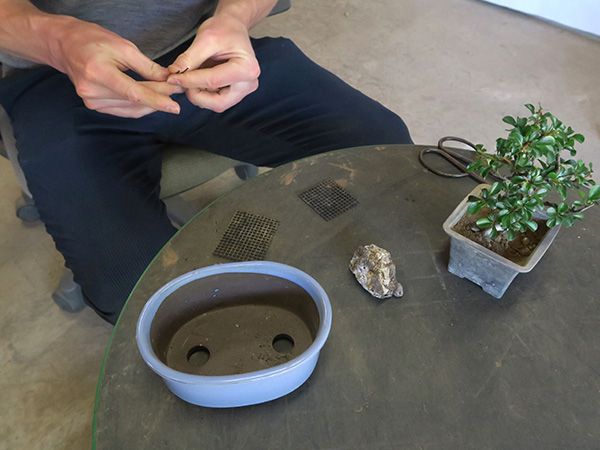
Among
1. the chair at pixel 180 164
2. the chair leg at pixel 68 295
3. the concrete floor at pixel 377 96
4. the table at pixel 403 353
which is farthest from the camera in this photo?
the chair leg at pixel 68 295

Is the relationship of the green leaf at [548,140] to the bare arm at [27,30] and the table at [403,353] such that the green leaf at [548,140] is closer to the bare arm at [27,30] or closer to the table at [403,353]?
the table at [403,353]

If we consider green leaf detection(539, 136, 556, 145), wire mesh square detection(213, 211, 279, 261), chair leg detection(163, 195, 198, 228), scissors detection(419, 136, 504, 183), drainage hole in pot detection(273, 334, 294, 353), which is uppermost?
green leaf detection(539, 136, 556, 145)

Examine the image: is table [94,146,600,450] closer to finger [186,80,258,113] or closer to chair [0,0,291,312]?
finger [186,80,258,113]

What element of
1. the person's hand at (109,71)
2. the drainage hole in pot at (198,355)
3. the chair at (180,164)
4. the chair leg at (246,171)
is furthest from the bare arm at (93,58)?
the chair leg at (246,171)

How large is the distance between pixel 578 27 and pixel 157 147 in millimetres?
1764

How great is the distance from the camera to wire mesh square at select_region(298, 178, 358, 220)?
0.69m

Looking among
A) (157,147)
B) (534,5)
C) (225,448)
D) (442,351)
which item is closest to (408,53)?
(534,5)

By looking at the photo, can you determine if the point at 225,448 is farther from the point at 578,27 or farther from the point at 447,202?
the point at 578,27

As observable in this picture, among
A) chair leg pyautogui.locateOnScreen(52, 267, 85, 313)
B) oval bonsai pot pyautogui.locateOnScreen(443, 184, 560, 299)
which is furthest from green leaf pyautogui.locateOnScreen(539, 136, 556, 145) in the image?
chair leg pyautogui.locateOnScreen(52, 267, 85, 313)

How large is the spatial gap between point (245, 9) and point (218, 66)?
20 centimetres

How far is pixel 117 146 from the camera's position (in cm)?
83

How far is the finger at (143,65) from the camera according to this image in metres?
0.69

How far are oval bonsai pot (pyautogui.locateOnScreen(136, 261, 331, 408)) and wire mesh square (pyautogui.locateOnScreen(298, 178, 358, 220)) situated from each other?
0.15 metres

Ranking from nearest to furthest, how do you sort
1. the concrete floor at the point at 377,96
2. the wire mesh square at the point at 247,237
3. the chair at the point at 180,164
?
1. the wire mesh square at the point at 247,237
2. the chair at the point at 180,164
3. the concrete floor at the point at 377,96
